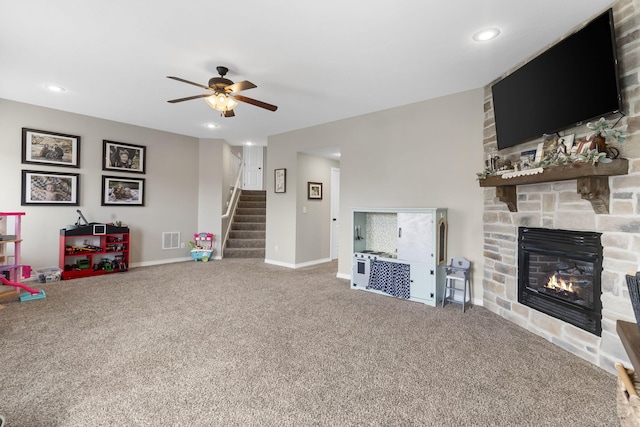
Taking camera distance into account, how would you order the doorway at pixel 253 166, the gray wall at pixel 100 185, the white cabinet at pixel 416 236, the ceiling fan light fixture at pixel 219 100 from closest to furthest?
the ceiling fan light fixture at pixel 219 100, the white cabinet at pixel 416 236, the gray wall at pixel 100 185, the doorway at pixel 253 166

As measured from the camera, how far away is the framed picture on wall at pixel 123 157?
5.12 m

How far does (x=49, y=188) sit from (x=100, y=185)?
0.67 m

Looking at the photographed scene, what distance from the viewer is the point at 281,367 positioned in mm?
2111

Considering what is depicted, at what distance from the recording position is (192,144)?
6270mm

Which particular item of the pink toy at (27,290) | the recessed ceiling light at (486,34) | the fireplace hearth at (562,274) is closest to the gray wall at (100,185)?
the pink toy at (27,290)

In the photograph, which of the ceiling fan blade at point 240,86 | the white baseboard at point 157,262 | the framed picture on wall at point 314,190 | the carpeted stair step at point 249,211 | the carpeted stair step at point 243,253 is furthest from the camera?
the carpeted stair step at point 249,211

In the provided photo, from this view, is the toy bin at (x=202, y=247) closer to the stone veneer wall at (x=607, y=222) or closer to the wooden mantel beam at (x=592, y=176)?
the stone veneer wall at (x=607, y=222)

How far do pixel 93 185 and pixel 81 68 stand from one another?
2475mm

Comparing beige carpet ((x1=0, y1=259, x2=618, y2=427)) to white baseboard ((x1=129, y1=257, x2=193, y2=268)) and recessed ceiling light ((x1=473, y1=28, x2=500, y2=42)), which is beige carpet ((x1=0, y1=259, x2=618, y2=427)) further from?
recessed ceiling light ((x1=473, y1=28, x2=500, y2=42))

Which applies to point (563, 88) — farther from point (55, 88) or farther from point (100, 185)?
point (100, 185)

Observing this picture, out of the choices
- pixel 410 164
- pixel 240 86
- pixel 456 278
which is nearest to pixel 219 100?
pixel 240 86

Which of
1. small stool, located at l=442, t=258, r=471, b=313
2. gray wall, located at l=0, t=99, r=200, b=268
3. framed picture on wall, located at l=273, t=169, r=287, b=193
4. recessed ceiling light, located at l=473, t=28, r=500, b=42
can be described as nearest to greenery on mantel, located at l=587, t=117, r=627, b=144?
recessed ceiling light, located at l=473, t=28, r=500, b=42

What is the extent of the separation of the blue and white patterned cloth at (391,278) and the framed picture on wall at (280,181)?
251cm

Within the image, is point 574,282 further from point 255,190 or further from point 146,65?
point 255,190
